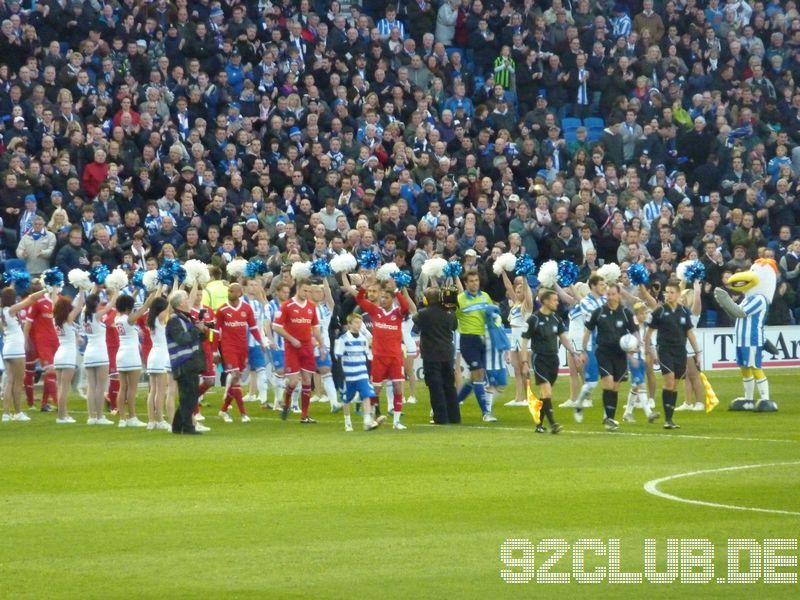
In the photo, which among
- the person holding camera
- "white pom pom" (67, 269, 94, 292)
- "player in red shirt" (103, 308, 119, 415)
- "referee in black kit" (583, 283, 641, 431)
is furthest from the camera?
"player in red shirt" (103, 308, 119, 415)

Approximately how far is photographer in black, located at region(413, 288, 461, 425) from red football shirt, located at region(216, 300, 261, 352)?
2.71 meters

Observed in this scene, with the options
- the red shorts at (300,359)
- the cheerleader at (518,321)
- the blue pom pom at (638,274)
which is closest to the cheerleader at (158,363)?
the red shorts at (300,359)

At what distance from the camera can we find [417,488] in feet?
50.7

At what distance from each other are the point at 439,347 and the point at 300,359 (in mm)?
2102

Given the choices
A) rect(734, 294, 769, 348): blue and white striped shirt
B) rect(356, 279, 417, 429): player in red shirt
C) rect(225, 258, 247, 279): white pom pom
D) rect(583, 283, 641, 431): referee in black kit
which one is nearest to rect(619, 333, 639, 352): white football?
rect(583, 283, 641, 431): referee in black kit

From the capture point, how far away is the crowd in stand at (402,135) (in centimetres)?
2905

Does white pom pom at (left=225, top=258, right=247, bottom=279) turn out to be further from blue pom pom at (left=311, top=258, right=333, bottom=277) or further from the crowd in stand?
blue pom pom at (left=311, top=258, right=333, bottom=277)

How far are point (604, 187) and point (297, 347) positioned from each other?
13105 mm

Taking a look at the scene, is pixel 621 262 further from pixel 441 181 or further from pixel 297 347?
pixel 297 347

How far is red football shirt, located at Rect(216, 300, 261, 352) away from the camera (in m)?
23.3

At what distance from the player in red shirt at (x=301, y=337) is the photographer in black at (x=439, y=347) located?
5.27 ft

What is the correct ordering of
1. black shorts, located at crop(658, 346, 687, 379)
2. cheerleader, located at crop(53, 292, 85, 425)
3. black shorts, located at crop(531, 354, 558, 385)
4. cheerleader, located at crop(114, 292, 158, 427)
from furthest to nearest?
cheerleader, located at crop(53, 292, 85, 425)
cheerleader, located at crop(114, 292, 158, 427)
black shorts, located at crop(658, 346, 687, 379)
black shorts, located at crop(531, 354, 558, 385)

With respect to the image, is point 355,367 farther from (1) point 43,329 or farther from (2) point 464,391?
(1) point 43,329

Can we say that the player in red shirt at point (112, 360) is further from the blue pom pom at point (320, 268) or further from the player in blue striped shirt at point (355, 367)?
the player in blue striped shirt at point (355, 367)
